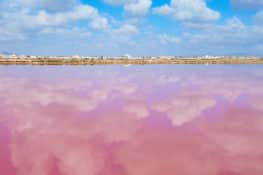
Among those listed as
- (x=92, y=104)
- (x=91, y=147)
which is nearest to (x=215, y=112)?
(x=92, y=104)

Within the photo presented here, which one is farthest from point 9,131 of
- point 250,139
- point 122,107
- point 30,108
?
point 250,139

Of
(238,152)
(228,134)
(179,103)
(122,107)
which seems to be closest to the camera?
(238,152)

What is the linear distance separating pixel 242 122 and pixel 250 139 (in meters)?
1.77

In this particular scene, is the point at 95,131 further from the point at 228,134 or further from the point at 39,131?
the point at 228,134

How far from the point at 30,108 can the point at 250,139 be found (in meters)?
6.43

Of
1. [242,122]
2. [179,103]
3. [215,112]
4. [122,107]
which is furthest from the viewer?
[179,103]

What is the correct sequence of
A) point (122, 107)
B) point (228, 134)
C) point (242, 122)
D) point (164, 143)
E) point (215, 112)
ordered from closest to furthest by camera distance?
point (164, 143) → point (228, 134) → point (242, 122) → point (215, 112) → point (122, 107)

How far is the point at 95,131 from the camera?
25.8 ft

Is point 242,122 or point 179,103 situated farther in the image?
point 179,103

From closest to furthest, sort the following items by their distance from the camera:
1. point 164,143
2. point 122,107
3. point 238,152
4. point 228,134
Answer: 1. point 238,152
2. point 164,143
3. point 228,134
4. point 122,107

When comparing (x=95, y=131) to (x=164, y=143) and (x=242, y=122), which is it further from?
(x=242, y=122)

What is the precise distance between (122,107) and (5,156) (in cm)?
560

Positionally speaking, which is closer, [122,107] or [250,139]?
[250,139]

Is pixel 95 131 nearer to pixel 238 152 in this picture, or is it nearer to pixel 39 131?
pixel 39 131
